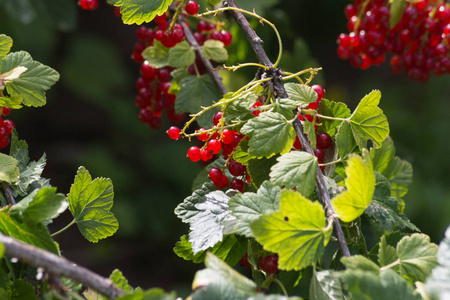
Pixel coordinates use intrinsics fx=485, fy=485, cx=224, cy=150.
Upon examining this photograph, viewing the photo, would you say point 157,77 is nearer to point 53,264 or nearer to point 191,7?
point 191,7

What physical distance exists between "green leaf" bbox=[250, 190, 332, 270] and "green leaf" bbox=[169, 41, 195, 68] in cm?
44

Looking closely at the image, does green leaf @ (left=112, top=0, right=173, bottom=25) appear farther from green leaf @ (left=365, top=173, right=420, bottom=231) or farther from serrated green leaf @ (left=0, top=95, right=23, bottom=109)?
green leaf @ (left=365, top=173, right=420, bottom=231)

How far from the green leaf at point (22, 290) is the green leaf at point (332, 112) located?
0.47m

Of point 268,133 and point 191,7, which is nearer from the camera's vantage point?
point 268,133

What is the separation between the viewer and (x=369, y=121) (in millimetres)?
693

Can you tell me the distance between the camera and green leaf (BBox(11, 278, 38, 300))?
2.02 feet

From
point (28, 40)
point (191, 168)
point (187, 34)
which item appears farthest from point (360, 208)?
point (28, 40)

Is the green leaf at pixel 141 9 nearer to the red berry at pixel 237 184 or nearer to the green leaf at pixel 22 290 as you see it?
the red berry at pixel 237 184

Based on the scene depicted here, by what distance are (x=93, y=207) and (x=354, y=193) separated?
0.39 m

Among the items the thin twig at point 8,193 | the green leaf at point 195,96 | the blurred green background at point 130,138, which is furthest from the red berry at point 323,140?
the blurred green background at point 130,138

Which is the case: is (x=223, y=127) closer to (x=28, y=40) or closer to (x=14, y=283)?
(x=14, y=283)

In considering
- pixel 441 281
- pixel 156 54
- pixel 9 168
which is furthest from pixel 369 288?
pixel 156 54

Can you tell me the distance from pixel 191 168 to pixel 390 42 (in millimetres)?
1192

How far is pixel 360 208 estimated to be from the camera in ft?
1.88
